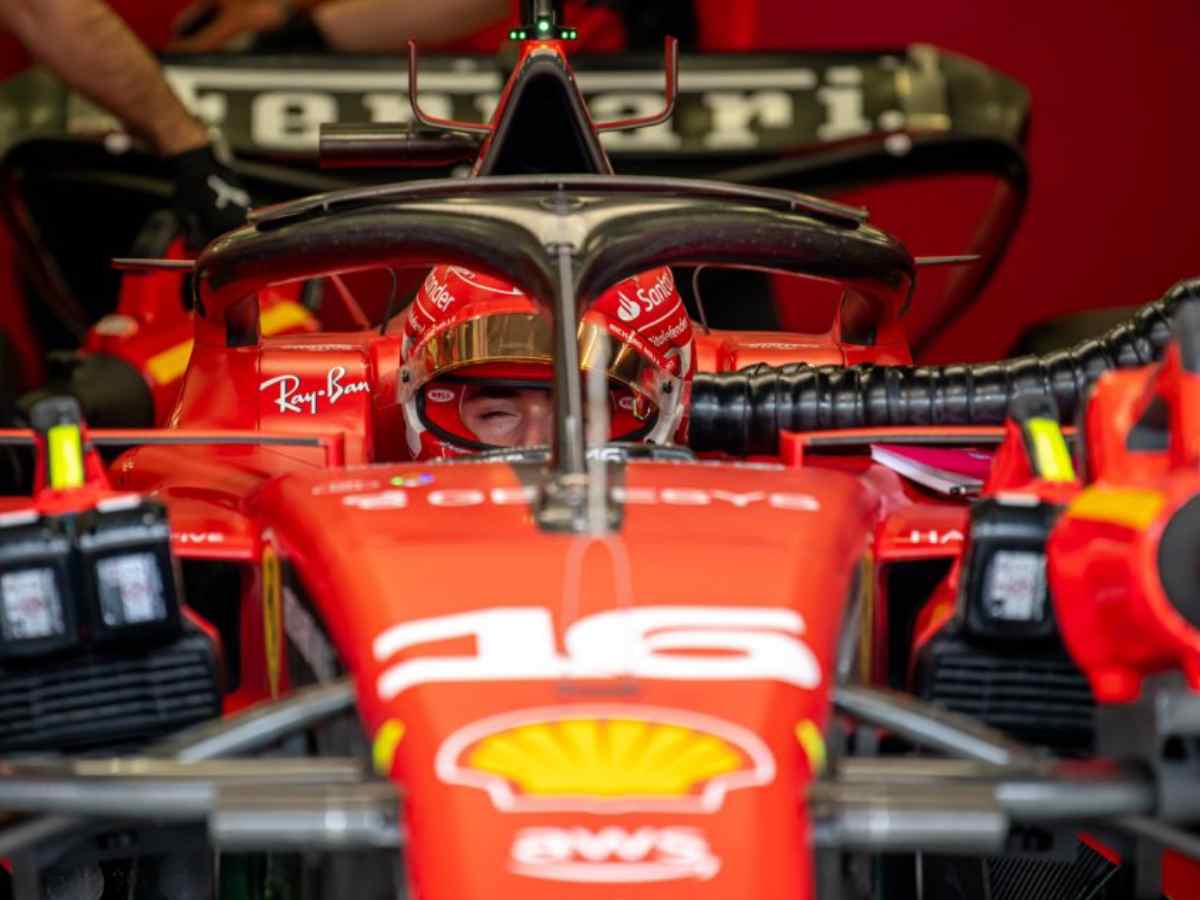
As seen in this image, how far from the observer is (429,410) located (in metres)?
1.89

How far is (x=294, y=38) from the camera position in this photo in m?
3.84

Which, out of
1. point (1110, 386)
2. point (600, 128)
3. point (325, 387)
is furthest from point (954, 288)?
point (1110, 386)

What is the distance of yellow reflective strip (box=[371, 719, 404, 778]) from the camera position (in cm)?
104

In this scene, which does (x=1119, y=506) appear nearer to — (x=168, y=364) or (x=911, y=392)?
(x=911, y=392)

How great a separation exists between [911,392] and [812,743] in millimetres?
728

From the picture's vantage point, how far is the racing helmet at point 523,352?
1732 millimetres

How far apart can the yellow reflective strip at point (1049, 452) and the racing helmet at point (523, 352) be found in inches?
18.1

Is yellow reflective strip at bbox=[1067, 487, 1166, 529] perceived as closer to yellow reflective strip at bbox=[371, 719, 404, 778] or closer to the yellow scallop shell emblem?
the yellow scallop shell emblem

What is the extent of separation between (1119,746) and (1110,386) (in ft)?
0.65

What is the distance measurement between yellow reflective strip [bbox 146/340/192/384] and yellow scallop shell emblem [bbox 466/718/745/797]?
1.72m

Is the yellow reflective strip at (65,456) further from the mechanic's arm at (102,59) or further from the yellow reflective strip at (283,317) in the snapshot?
the mechanic's arm at (102,59)

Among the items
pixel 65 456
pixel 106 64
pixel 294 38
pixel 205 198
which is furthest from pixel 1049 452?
pixel 294 38

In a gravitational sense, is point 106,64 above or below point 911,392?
above

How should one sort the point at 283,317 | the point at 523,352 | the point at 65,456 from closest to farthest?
the point at 65,456 < the point at 523,352 < the point at 283,317
